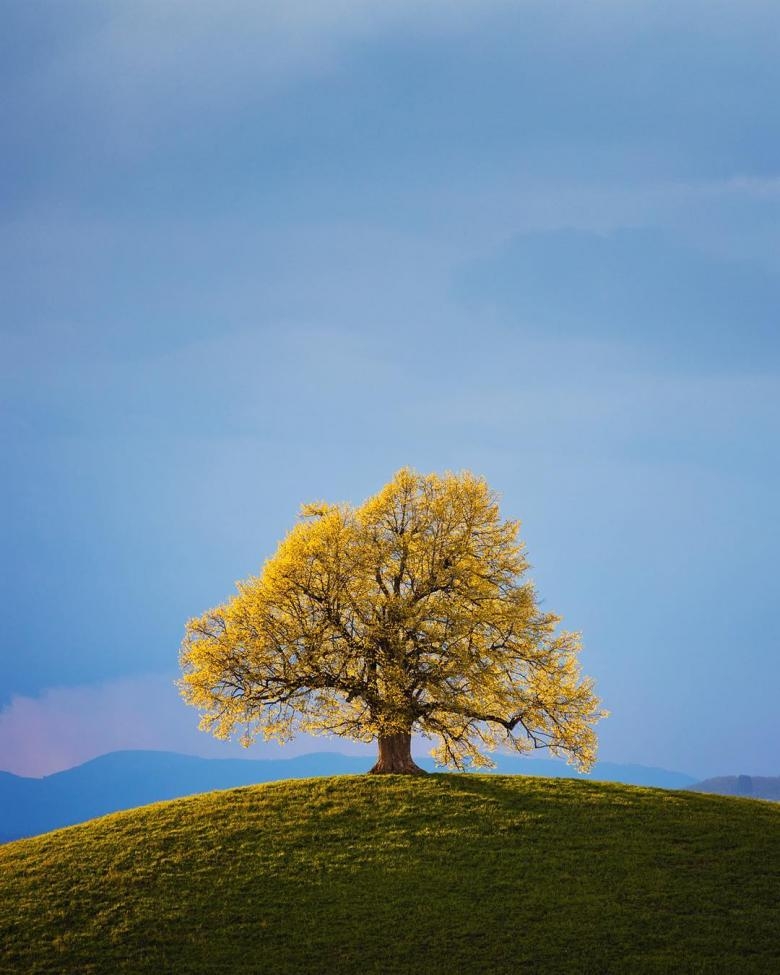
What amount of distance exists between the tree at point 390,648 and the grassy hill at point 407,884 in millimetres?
3172

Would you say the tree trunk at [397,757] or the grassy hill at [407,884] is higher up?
the tree trunk at [397,757]

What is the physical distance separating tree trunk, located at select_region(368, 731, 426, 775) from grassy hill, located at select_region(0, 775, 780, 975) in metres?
1.42

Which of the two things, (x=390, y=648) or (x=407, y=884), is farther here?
(x=390, y=648)

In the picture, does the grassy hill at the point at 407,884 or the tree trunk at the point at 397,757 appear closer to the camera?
the grassy hill at the point at 407,884

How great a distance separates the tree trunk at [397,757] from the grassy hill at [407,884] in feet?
4.66

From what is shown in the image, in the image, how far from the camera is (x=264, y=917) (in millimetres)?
34062

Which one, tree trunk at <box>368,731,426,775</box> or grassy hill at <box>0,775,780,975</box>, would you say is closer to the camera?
grassy hill at <box>0,775,780,975</box>

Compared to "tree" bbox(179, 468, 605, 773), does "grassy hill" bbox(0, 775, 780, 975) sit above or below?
below

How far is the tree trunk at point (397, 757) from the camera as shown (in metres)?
49.1

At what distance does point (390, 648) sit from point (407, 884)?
1430 centimetres

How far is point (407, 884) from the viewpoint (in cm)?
3588

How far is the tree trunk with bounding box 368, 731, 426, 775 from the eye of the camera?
4906 cm

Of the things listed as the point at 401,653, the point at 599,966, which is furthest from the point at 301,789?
the point at 599,966

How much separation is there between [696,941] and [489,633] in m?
20.5
